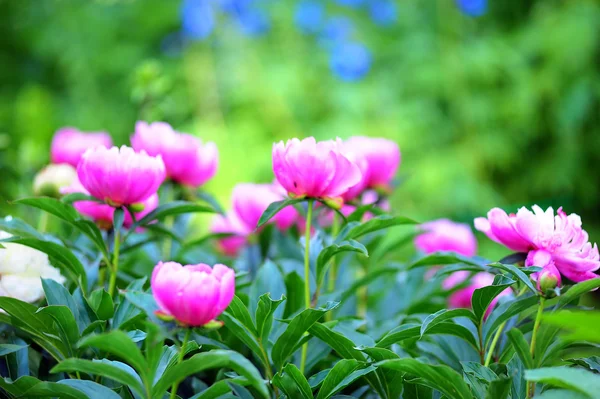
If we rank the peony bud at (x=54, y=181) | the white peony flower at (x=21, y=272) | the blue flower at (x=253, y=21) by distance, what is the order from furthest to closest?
the blue flower at (x=253, y=21), the peony bud at (x=54, y=181), the white peony flower at (x=21, y=272)

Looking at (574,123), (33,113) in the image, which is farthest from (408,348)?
(574,123)

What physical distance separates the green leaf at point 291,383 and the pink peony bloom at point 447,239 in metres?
0.45

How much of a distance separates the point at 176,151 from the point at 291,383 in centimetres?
35

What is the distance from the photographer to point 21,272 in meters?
0.59

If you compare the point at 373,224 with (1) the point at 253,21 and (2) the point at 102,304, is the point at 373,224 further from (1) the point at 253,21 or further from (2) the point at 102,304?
(1) the point at 253,21

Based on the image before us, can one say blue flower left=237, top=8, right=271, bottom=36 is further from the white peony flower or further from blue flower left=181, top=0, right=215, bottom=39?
the white peony flower

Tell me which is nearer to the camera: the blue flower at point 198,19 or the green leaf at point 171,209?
the green leaf at point 171,209

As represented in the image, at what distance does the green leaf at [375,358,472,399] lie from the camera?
44 centimetres

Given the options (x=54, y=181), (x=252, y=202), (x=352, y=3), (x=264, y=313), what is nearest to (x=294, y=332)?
(x=264, y=313)

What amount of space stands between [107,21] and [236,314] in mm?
3157

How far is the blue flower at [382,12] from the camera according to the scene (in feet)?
9.94

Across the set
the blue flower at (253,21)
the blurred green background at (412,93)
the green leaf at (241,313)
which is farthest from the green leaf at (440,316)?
the blue flower at (253,21)

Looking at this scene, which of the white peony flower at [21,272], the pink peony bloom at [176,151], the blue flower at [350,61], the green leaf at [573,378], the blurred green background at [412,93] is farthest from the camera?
the blue flower at [350,61]

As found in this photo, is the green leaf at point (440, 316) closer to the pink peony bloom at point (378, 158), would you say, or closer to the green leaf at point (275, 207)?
the green leaf at point (275, 207)
